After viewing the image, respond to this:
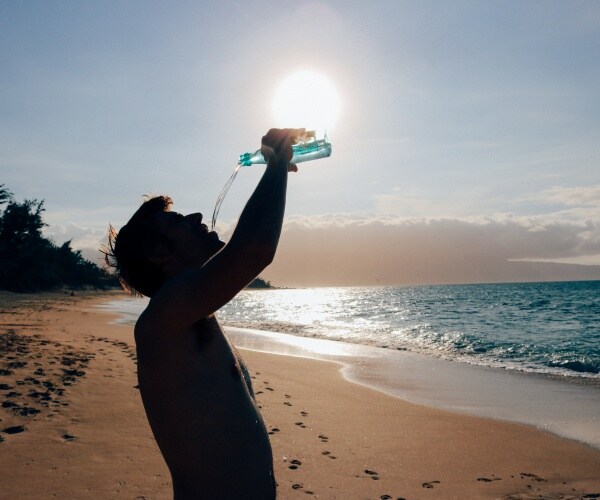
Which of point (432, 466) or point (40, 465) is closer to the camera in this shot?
point (40, 465)

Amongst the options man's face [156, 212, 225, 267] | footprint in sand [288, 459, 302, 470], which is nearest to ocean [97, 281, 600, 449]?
footprint in sand [288, 459, 302, 470]

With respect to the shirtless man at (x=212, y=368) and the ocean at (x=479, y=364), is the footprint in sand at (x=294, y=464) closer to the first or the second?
the shirtless man at (x=212, y=368)

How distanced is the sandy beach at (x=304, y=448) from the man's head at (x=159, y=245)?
3496mm

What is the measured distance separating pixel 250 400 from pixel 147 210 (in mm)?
831

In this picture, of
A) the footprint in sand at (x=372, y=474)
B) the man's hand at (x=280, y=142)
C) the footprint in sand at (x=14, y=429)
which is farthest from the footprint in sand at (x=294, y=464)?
the man's hand at (x=280, y=142)

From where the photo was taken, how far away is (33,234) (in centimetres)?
5191

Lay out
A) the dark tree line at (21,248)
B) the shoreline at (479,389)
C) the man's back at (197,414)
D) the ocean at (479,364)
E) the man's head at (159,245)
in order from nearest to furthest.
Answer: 1. the man's back at (197,414)
2. the man's head at (159,245)
3. the shoreline at (479,389)
4. the ocean at (479,364)
5. the dark tree line at (21,248)

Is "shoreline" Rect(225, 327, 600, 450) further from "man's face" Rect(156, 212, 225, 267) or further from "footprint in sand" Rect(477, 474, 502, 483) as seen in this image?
"man's face" Rect(156, 212, 225, 267)

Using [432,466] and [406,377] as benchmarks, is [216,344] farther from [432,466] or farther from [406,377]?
[406,377]

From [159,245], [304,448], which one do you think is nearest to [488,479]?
[304,448]

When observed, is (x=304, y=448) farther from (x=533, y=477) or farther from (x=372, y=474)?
(x=533, y=477)

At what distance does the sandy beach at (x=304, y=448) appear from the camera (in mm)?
5105

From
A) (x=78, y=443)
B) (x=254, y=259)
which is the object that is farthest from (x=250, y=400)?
(x=78, y=443)

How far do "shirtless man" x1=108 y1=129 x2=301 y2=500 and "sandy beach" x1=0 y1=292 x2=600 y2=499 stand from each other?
3445 mm
